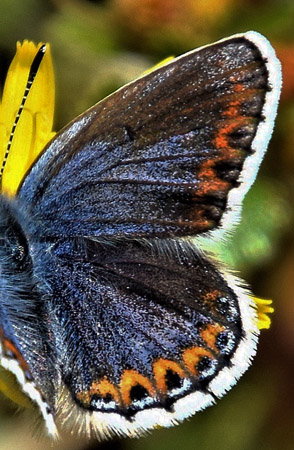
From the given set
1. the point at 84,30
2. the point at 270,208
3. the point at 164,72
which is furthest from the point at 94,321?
the point at 84,30

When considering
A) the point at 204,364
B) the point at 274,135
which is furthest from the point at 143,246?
the point at 274,135

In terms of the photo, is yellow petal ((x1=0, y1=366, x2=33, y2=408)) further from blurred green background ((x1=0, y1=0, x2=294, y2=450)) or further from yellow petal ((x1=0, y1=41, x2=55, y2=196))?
blurred green background ((x1=0, y1=0, x2=294, y2=450))

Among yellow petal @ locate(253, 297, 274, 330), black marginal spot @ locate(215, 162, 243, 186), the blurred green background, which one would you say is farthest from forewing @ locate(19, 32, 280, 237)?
the blurred green background

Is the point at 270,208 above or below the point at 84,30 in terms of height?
below

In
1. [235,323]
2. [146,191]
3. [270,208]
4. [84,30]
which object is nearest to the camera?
[235,323]

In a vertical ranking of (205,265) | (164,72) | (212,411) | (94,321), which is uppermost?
(164,72)

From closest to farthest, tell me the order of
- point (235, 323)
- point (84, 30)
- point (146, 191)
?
point (235, 323) → point (146, 191) → point (84, 30)

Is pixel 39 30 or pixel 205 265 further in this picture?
pixel 39 30

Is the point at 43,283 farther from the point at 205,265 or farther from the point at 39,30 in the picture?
the point at 39,30
